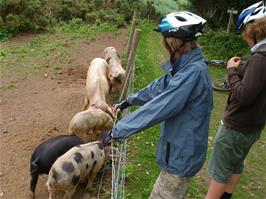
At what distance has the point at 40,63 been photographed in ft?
34.0

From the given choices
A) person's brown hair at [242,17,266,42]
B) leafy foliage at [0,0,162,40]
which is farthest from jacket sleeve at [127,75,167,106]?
leafy foliage at [0,0,162,40]

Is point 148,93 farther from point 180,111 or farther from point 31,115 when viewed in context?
point 31,115

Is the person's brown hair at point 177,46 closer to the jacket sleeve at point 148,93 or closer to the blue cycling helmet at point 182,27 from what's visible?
the blue cycling helmet at point 182,27

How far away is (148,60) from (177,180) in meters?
8.51

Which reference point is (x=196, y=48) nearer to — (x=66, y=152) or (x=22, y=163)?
(x=66, y=152)

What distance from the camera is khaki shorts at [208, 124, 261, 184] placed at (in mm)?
3809

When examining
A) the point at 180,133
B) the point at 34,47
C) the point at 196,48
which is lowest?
the point at 34,47

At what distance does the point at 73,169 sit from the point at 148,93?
4.71 ft

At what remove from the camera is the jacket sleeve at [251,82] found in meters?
3.34

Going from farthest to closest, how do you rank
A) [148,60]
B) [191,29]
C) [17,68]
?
[148,60] < [17,68] < [191,29]

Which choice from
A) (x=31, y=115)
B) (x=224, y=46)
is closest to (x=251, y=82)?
(x=31, y=115)

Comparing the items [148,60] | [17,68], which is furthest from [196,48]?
[148,60]

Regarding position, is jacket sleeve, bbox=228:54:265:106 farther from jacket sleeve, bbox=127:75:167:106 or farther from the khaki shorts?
jacket sleeve, bbox=127:75:167:106

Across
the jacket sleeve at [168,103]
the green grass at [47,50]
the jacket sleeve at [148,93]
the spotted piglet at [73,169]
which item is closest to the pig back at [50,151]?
the spotted piglet at [73,169]
